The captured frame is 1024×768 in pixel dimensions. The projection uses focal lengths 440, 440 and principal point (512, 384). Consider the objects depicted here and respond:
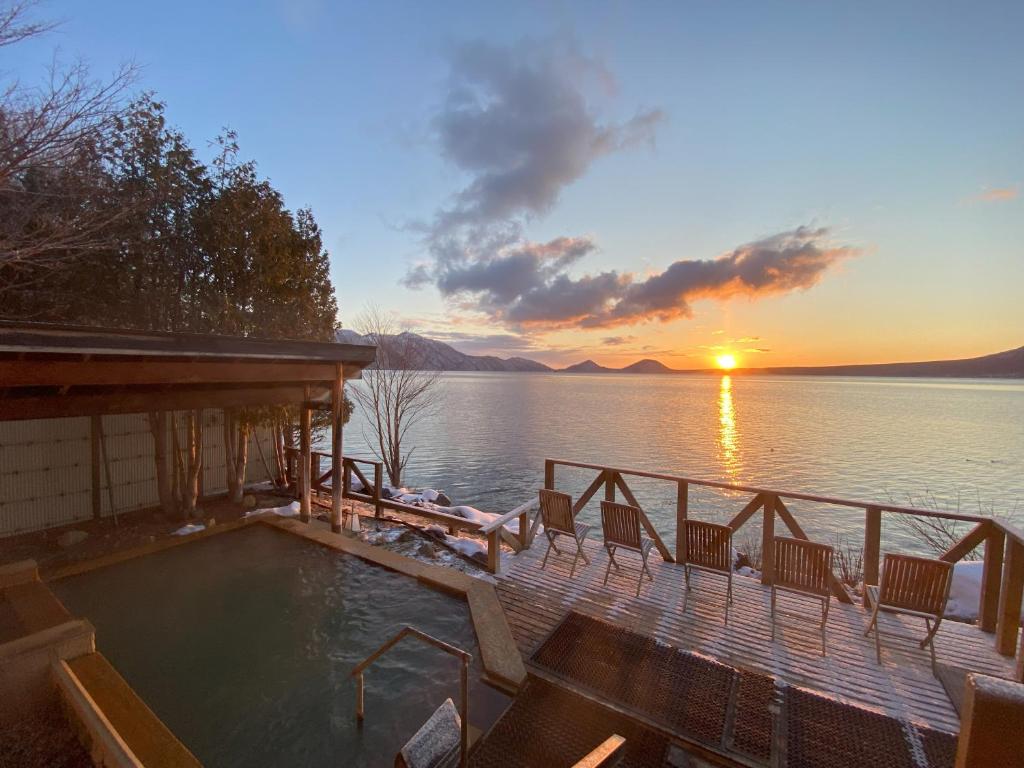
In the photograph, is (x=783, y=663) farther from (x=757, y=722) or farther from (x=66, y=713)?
(x=66, y=713)

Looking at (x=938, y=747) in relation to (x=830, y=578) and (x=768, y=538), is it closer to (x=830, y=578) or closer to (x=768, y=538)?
(x=830, y=578)

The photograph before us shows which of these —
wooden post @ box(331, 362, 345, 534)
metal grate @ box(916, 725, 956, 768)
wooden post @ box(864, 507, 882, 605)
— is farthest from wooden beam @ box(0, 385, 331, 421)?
wooden post @ box(864, 507, 882, 605)

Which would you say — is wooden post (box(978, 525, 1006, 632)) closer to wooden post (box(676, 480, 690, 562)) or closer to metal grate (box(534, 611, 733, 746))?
wooden post (box(676, 480, 690, 562))

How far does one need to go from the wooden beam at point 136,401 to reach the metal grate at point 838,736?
729cm

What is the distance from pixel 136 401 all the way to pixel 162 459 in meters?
3.62


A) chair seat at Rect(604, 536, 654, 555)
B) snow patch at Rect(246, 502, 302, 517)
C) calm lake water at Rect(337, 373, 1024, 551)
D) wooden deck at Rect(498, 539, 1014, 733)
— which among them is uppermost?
chair seat at Rect(604, 536, 654, 555)

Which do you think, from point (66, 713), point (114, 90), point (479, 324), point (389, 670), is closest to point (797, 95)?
point (389, 670)

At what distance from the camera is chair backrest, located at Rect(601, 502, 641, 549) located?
17.1ft

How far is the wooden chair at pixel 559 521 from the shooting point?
223 inches

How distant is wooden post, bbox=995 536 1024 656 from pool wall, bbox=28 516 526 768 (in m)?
4.45

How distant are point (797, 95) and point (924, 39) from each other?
190cm

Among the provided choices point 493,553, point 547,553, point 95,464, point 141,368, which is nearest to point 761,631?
point 547,553

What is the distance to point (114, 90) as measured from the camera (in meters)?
6.98

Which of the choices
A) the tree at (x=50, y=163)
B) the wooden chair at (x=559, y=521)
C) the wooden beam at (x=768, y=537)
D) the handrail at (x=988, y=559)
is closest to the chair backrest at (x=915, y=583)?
the handrail at (x=988, y=559)
